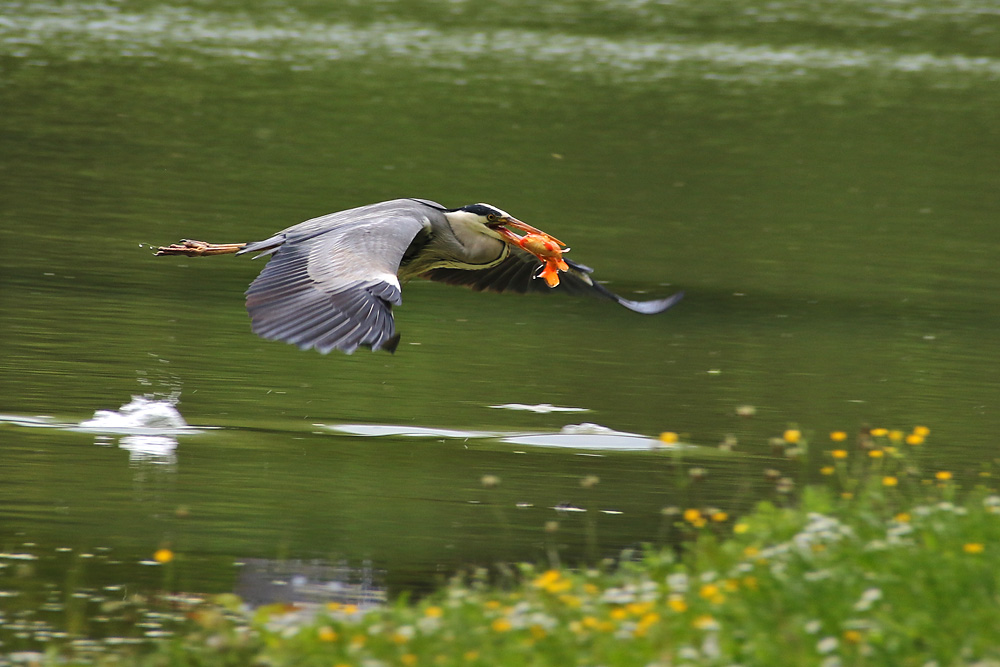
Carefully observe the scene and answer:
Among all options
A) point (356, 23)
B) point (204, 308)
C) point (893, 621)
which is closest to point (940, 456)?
point (893, 621)

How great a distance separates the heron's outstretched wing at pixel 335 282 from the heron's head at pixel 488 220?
0.55 metres

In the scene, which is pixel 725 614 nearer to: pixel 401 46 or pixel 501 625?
pixel 501 625

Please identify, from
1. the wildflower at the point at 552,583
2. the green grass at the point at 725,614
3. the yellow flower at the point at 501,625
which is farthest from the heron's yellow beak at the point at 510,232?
the yellow flower at the point at 501,625

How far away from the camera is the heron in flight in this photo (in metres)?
7.80

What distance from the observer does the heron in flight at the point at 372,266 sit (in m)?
7.80

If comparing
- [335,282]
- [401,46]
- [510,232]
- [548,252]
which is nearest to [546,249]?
[548,252]

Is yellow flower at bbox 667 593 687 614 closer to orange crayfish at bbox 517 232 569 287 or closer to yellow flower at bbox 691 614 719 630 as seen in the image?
yellow flower at bbox 691 614 719 630

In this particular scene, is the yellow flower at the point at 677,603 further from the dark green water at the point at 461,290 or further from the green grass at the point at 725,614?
the dark green water at the point at 461,290

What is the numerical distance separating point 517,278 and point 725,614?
15.2 feet

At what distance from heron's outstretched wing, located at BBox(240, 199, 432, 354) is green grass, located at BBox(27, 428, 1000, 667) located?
4.40ft

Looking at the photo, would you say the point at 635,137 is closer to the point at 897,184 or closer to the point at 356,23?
the point at 897,184

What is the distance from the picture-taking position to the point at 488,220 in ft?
32.9

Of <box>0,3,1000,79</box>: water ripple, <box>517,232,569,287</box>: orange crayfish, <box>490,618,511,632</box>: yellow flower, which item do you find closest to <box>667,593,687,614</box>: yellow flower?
<box>490,618,511,632</box>: yellow flower

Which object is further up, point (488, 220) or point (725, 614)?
point (488, 220)
